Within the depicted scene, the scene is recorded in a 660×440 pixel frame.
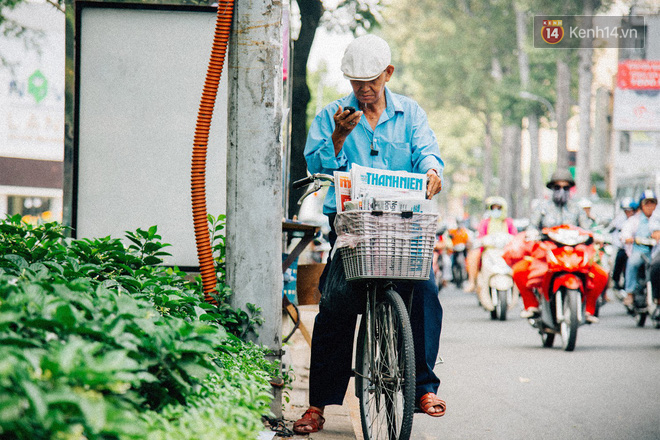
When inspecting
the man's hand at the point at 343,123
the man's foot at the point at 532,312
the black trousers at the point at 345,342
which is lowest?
the man's foot at the point at 532,312

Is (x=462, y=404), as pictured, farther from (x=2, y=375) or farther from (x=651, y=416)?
(x=2, y=375)

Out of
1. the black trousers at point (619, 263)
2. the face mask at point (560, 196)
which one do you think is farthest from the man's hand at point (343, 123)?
the black trousers at point (619, 263)

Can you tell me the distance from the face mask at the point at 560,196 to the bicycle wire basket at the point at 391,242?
627 centimetres

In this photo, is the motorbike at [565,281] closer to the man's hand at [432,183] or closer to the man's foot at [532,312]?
the man's foot at [532,312]

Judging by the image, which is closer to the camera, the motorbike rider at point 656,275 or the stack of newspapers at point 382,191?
the stack of newspapers at point 382,191

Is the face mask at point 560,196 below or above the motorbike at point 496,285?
above

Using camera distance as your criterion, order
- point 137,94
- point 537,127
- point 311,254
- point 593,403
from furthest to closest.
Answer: point 537,127, point 311,254, point 593,403, point 137,94

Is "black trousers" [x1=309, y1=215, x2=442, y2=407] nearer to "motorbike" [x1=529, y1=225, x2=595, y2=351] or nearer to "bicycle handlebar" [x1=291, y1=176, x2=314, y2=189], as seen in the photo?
"bicycle handlebar" [x1=291, y1=176, x2=314, y2=189]

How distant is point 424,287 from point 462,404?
206 centimetres

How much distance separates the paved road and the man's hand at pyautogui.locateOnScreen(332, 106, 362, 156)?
192 centimetres

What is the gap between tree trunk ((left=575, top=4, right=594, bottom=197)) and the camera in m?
27.5

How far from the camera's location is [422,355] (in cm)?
413

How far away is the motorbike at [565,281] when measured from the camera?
8.61 m

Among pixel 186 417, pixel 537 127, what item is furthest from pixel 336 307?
pixel 537 127
